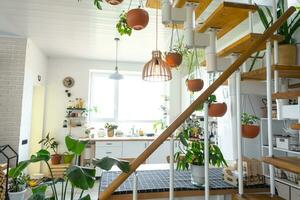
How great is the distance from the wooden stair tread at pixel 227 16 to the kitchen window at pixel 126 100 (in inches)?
152

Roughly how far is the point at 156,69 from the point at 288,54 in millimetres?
1344

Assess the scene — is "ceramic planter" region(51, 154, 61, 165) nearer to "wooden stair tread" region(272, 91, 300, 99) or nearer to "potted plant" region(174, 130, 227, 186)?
"potted plant" region(174, 130, 227, 186)

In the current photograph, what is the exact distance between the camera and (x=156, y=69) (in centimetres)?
257

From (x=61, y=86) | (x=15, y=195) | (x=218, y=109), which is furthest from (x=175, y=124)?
(x=61, y=86)

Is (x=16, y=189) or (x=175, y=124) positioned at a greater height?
(x=175, y=124)

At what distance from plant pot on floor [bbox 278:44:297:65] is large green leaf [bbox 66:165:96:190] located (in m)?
1.83

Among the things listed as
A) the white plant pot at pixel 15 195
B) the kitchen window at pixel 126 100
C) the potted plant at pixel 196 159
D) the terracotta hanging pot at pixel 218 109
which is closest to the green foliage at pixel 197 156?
the potted plant at pixel 196 159

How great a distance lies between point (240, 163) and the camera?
1365mm

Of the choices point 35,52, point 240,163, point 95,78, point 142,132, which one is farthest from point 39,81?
point 240,163

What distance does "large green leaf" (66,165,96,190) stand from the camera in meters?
1.08

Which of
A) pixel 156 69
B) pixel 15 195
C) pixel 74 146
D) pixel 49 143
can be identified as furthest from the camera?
pixel 49 143

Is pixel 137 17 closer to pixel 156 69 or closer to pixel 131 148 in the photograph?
pixel 156 69

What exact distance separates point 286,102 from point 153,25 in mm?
2249

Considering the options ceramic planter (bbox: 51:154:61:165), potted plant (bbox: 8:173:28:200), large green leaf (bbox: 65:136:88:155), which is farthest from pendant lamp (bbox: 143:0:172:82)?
ceramic planter (bbox: 51:154:61:165)
